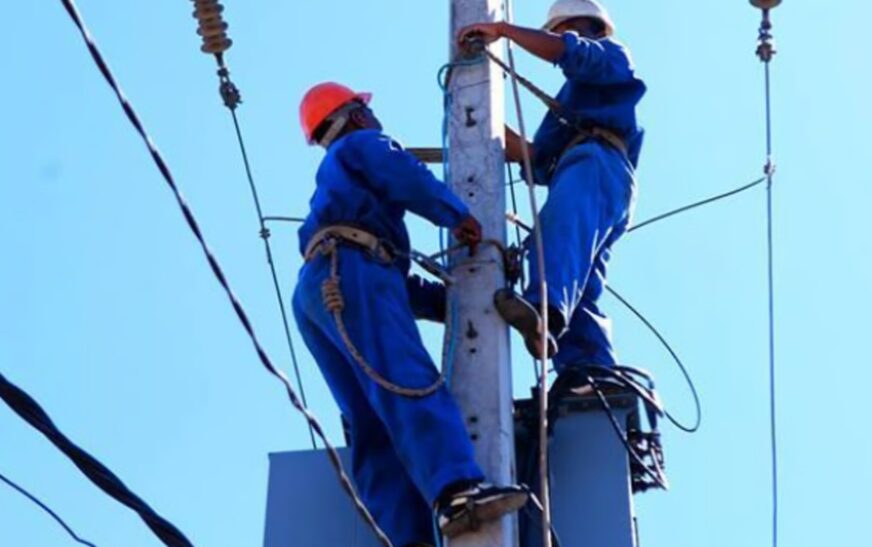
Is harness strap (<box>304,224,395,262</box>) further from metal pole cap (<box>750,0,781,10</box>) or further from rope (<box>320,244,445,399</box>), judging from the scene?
metal pole cap (<box>750,0,781,10</box>)

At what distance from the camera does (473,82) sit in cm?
616

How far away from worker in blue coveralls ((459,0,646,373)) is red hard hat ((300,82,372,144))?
453 millimetres

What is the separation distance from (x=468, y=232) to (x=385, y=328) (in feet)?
1.22

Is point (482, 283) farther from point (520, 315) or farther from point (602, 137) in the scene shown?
point (602, 137)

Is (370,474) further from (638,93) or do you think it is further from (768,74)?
(768,74)

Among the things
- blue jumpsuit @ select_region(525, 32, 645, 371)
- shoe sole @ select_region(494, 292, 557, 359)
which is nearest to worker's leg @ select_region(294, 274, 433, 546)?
shoe sole @ select_region(494, 292, 557, 359)

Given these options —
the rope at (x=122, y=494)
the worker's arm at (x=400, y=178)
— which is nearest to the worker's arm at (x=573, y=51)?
the worker's arm at (x=400, y=178)

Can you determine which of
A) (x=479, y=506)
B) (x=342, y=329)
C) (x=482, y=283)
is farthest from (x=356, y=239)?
(x=479, y=506)

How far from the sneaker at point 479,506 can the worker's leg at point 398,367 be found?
0.08 meters

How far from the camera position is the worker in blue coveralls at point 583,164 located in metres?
6.12

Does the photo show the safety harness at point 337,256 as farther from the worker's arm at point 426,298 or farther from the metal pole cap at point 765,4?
the metal pole cap at point 765,4

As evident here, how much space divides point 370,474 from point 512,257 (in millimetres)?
764

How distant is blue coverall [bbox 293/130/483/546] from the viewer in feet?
17.0

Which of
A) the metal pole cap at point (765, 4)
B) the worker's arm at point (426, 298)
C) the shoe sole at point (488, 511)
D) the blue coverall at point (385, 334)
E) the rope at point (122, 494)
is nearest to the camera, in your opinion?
the rope at point (122, 494)
